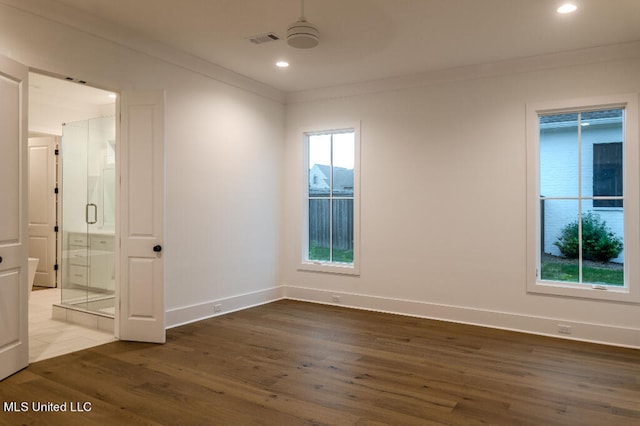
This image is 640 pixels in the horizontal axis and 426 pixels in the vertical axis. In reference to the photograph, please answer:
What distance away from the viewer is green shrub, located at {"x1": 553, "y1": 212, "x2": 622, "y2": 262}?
464 centimetres

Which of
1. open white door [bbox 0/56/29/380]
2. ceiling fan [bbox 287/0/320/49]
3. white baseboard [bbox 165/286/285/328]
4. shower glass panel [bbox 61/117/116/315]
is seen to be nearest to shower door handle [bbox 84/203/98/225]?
shower glass panel [bbox 61/117/116/315]

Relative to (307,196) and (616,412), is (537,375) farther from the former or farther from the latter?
(307,196)

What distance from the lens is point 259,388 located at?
3234 mm

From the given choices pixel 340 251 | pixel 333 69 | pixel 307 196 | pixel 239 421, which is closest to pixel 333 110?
pixel 333 69

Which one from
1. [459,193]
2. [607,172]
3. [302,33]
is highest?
[302,33]

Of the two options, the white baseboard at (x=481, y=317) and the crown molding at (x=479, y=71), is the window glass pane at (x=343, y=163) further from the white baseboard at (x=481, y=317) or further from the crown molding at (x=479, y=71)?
the white baseboard at (x=481, y=317)

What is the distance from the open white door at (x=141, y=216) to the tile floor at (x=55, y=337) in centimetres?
33

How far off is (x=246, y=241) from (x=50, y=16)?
321cm

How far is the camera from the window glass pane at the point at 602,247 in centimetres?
459

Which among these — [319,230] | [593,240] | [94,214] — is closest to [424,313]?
[319,230]

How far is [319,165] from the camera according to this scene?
6430mm

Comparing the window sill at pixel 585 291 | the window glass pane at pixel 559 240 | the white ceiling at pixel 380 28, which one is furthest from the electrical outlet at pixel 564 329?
the white ceiling at pixel 380 28

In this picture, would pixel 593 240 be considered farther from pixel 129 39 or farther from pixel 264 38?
pixel 129 39

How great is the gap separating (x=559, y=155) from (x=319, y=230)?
10.3ft
